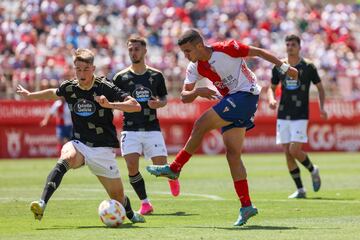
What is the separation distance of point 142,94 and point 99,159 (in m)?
2.99

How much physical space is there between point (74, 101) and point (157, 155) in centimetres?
310

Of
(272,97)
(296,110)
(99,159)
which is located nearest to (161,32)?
(296,110)

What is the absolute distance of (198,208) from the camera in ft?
49.6

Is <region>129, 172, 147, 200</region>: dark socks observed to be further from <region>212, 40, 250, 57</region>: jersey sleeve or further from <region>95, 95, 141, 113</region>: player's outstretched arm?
<region>212, 40, 250, 57</region>: jersey sleeve

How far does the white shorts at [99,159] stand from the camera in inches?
488

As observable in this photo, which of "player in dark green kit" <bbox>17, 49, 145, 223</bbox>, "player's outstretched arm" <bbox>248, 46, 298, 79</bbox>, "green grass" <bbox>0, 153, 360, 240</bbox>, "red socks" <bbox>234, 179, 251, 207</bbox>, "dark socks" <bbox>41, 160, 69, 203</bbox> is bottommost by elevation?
"green grass" <bbox>0, 153, 360, 240</bbox>

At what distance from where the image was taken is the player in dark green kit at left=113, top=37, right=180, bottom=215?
1503 centimetres

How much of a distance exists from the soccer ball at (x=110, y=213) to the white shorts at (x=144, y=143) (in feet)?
10.6

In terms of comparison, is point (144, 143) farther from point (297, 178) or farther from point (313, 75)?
point (313, 75)

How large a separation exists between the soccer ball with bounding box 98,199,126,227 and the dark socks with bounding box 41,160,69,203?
63cm

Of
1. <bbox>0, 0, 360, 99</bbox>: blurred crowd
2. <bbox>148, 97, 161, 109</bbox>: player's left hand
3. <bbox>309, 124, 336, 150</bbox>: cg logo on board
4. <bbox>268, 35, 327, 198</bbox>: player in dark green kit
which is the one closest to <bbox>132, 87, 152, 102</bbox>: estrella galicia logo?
<bbox>148, 97, 161, 109</bbox>: player's left hand

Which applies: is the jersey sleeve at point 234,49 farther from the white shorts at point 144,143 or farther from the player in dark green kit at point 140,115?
the white shorts at point 144,143

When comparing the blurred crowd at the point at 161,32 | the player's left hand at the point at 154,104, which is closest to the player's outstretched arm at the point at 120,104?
the player's left hand at the point at 154,104

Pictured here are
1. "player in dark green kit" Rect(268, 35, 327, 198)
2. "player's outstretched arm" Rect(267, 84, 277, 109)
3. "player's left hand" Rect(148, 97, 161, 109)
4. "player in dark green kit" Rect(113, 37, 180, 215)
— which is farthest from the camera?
"player in dark green kit" Rect(268, 35, 327, 198)
